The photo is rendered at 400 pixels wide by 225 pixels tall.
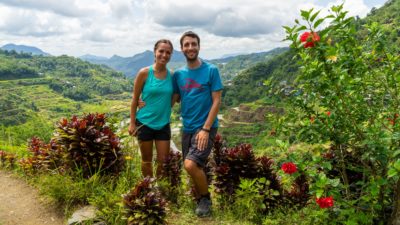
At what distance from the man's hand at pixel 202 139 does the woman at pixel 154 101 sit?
0.69 metres

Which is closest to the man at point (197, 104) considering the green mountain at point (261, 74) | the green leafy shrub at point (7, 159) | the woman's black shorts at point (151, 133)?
the woman's black shorts at point (151, 133)

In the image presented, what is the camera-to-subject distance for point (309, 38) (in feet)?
9.43

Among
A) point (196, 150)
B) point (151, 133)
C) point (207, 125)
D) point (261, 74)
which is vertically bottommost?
point (261, 74)

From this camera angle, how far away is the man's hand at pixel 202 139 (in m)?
4.13

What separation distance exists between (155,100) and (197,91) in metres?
0.63

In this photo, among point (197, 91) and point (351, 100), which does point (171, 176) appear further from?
point (351, 100)

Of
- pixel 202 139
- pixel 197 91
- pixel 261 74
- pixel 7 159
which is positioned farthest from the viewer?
pixel 261 74

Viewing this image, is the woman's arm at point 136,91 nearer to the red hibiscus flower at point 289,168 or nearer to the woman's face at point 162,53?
the woman's face at point 162,53

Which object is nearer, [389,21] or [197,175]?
[197,175]

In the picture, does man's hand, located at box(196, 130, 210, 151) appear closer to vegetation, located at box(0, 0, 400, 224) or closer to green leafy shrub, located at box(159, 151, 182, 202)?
vegetation, located at box(0, 0, 400, 224)

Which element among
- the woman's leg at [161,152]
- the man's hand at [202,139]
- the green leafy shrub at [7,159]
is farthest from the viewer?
the green leafy shrub at [7,159]

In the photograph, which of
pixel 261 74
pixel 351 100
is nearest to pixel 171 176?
pixel 351 100

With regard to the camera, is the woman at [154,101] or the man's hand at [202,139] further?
the woman at [154,101]

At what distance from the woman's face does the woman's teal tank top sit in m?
0.20
